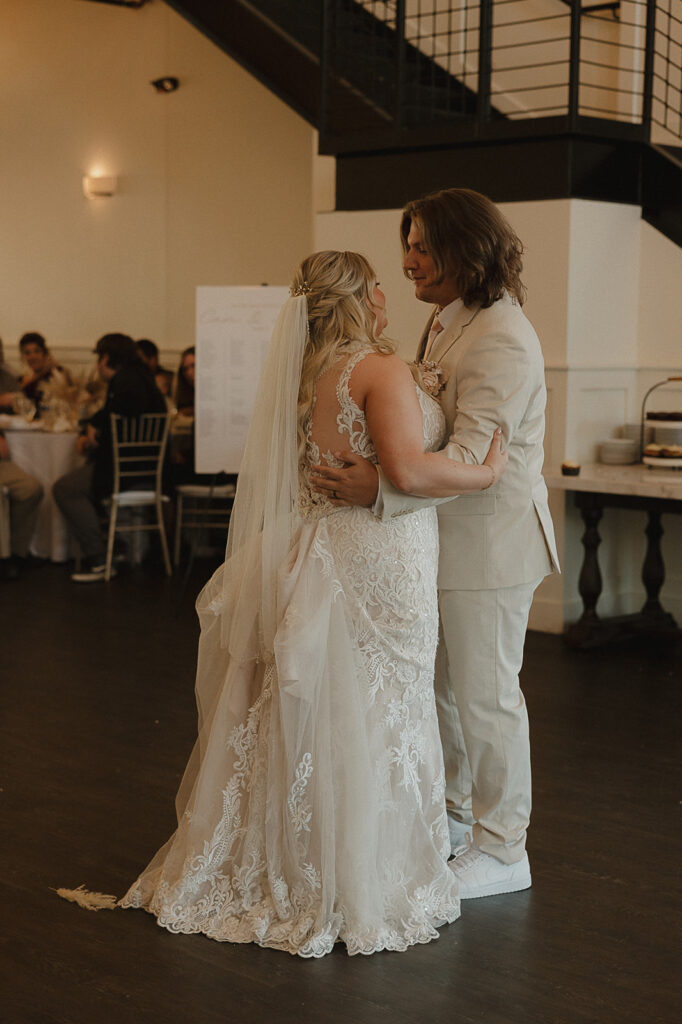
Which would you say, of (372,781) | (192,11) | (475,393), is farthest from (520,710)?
(192,11)

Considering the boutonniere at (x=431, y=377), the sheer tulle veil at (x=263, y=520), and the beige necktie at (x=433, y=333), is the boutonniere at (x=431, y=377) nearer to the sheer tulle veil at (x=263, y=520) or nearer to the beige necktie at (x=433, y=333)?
the beige necktie at (x=433, y=333)

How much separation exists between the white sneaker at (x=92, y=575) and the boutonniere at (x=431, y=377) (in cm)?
473

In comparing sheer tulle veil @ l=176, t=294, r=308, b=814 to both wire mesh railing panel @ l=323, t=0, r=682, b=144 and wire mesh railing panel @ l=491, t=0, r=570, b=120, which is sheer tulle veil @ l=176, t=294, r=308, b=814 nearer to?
wire mesh railing panel @ l=323, t=0, r=682, b=144

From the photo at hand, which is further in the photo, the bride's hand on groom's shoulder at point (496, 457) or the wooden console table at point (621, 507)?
the wooden console table at point (621, 507)

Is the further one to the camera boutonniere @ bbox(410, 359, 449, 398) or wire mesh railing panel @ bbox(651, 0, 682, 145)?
wire mesh railing panel @ bbox(651, 0, 682, 145)

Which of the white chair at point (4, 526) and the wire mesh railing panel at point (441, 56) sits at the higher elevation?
the wire mesh railing panel at point (441, 56)

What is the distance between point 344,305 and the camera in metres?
2.87

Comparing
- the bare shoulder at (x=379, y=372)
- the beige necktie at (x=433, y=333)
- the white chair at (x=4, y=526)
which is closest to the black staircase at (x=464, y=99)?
the white chair at (x=4, y=526)

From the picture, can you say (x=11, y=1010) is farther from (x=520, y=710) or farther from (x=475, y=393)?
(x=475, y=393)

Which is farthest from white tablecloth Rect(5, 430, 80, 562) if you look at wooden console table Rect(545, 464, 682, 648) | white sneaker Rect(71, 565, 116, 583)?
wooden console table Rect(545, 464, 682, 648)

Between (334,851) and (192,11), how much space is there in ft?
20.7

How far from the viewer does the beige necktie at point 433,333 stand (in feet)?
10.3

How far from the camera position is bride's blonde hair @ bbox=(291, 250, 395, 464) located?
2.85 meters

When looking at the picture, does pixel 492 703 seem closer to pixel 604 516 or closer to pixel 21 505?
pixel 604 516
